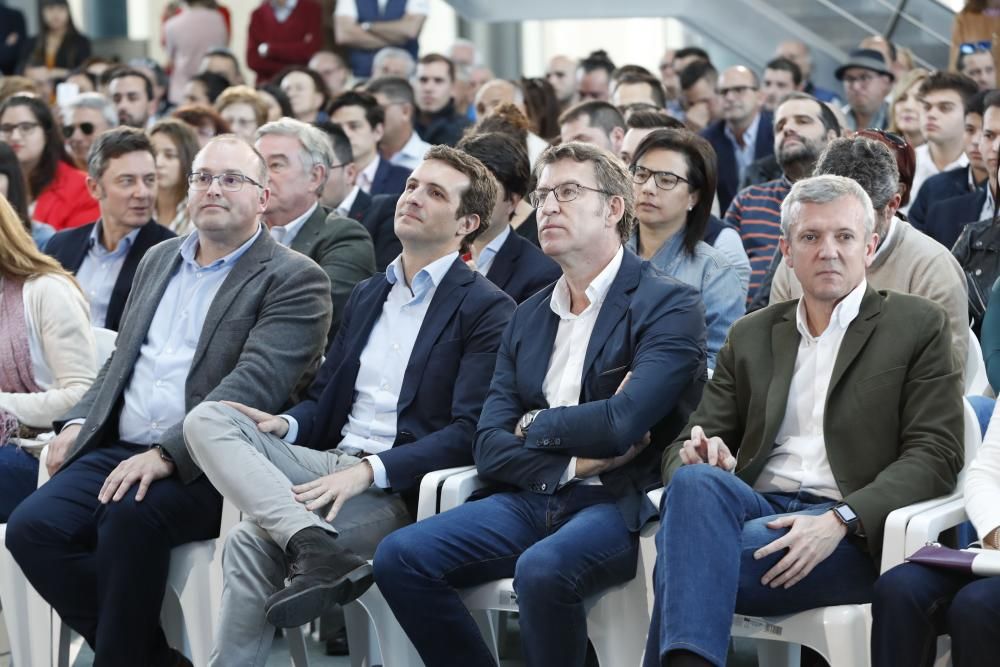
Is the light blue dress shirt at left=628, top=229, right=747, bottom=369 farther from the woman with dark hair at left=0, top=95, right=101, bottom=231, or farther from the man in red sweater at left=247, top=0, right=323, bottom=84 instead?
the man in red sweater at left=247, top=0, right=323, bottom=84

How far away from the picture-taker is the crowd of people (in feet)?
10.1

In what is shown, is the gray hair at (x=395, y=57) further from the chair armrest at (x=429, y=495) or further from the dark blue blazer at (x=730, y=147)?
the chair armrest at (x=429, y=495)

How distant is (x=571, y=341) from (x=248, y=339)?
0.89 m

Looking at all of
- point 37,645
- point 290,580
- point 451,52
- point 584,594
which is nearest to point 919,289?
point 584,594

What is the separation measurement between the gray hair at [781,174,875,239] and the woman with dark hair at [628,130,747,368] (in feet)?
2.90

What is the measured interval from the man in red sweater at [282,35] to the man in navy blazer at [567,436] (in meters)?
6.28

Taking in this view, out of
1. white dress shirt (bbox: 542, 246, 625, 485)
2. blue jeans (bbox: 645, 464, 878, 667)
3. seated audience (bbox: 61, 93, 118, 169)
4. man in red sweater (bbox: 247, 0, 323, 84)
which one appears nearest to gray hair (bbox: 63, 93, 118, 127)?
seated audience (bbox: 61, 93, 118, 169)

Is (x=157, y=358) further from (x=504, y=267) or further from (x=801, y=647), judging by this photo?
(x=801, y=647)

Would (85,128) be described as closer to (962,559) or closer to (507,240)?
(507,240)

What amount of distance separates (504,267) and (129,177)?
1443mm

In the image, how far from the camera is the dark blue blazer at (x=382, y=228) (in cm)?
533

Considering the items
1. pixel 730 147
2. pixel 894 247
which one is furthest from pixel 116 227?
pixel 730 147

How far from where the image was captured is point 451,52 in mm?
10219

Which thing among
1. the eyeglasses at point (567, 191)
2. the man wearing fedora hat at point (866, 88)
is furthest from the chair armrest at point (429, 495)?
the man wearing fedora hat at point (866, 88)
